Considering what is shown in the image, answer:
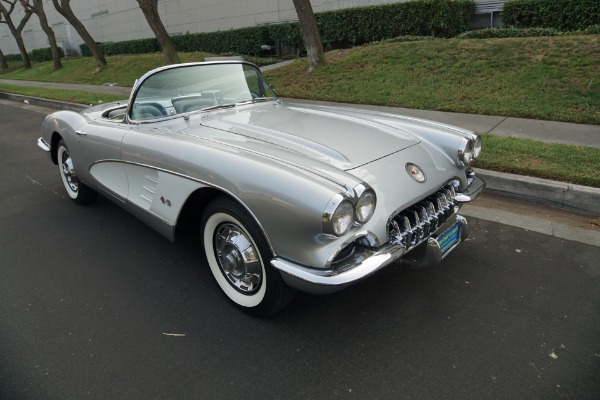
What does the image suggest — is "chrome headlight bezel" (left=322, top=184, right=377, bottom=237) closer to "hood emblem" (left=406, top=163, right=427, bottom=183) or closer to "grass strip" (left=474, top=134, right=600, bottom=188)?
"hood emblem" (left=406, top=163, right=427, bottom=183)

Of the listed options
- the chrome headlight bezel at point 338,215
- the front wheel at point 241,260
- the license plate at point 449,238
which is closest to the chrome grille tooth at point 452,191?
the license plate at point 449,238

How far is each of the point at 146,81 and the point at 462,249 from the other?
2797 mm

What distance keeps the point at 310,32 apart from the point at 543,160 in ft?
24.0

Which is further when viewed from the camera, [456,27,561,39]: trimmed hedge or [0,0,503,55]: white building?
[0,0,503,55]: white building

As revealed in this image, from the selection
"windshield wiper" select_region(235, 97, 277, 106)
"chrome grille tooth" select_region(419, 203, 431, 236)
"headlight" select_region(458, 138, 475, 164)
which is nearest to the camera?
"chrome grille tooth" select_region(419, 203, 431, 236)

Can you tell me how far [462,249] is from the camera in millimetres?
3465

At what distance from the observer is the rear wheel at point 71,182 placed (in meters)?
4.55

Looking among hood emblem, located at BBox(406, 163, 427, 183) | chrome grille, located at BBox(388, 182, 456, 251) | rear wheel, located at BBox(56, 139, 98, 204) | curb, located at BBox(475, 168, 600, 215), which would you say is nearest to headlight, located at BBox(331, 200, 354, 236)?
chrome grille, located at BBox(388, 182, 456, 251)

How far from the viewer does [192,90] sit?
12.0ft

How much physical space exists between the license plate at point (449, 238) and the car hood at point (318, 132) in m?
0.61

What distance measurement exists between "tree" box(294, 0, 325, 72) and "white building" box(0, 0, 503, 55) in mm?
6037

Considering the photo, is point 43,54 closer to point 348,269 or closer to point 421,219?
point 421,219

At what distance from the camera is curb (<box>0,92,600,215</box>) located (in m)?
4.06

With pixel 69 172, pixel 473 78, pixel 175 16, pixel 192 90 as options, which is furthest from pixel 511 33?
pixel 175 16
